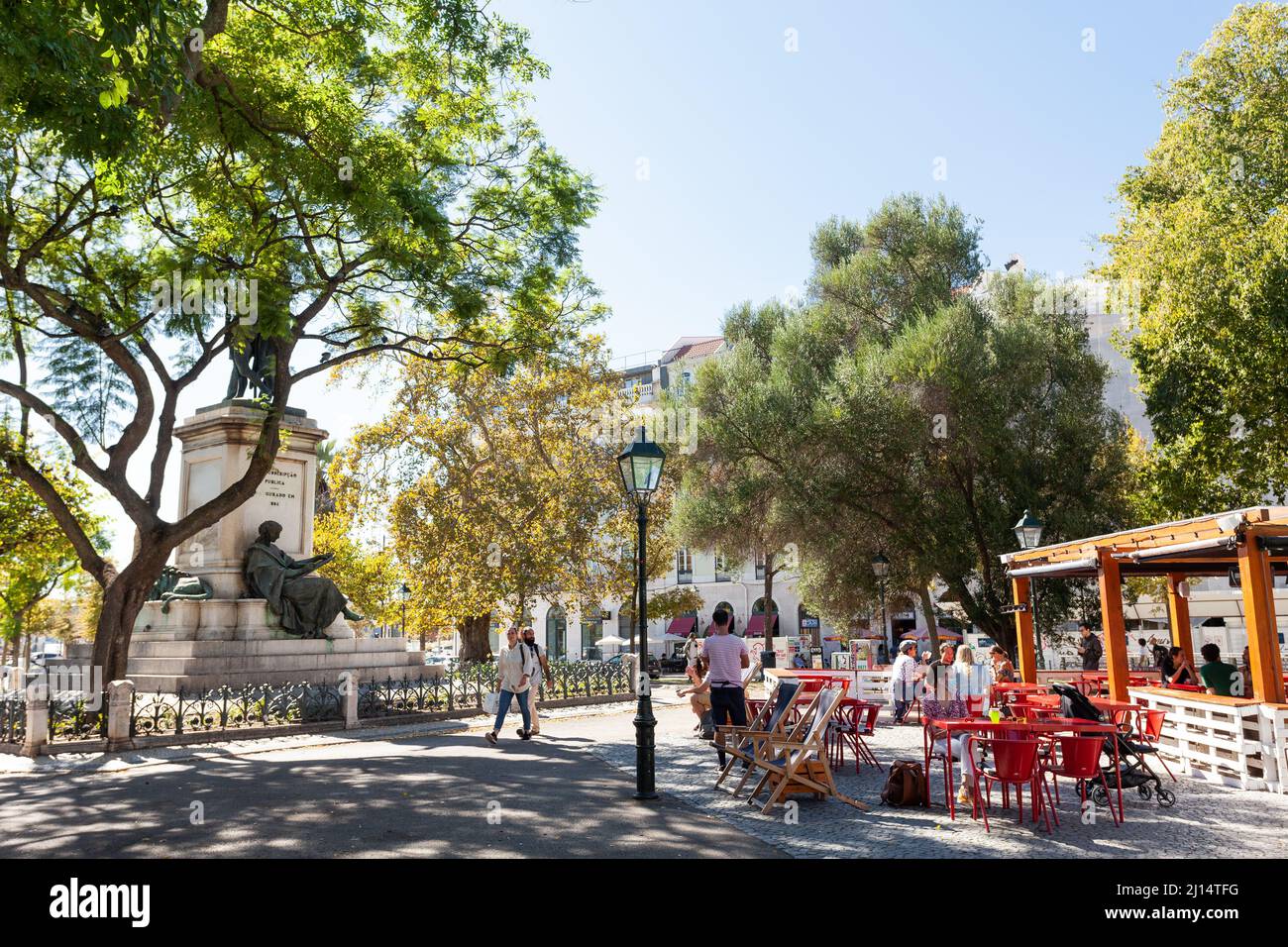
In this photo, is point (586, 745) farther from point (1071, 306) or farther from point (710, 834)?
point (1071, 306)

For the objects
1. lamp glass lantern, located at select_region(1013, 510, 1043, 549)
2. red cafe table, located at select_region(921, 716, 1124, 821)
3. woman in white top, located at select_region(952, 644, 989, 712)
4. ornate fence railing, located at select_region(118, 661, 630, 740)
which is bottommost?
ornate fence railing, located at select_region(118, 661, 630, 740)

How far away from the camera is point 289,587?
1736 cm

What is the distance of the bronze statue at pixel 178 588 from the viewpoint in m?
17.0

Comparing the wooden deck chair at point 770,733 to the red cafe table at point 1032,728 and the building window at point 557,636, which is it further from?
the building window at point 557,636

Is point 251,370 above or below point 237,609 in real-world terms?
above

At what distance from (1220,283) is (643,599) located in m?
15.9

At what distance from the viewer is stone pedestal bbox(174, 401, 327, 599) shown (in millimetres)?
17734

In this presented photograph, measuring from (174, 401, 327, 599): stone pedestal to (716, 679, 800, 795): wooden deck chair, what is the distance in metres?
11.4

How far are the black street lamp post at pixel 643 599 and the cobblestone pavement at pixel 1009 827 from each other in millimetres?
520

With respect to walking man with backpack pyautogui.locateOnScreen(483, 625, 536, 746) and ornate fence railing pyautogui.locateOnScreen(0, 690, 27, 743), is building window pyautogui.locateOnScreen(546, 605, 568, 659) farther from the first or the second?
ornate fence railing pyautogui.locateOnScreen(0, 690, 27, 743)

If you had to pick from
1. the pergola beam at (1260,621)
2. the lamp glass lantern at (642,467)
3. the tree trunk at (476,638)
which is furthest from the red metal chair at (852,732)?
the tree trunk at (476,638)

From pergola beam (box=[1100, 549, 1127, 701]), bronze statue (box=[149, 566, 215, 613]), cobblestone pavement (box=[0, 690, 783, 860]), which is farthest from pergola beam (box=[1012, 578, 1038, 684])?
bronze statue (box=[149, 566, 215, 613])

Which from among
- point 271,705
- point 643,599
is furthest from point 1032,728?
point 271,705

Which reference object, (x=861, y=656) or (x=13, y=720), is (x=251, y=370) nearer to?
(x=13, y=720)
